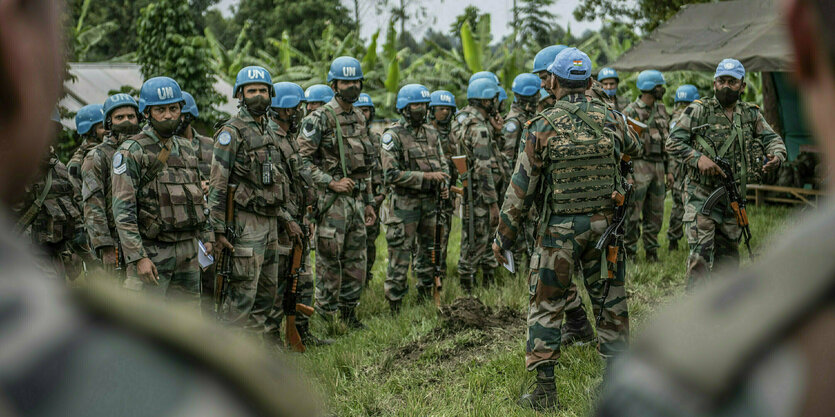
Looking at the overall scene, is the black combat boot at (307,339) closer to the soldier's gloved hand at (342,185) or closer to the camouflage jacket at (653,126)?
the soldier's gloved hand at (342,185)

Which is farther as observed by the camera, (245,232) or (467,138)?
(467,138)

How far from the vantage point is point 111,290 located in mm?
594

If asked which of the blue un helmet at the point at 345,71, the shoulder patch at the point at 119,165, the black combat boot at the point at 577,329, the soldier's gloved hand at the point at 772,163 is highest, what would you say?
the blue un helmet at the point at 345,71

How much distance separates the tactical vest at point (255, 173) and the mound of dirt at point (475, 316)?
202cm

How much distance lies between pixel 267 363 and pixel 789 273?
0.44 meters

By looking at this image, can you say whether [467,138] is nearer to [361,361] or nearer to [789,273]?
[361,361]

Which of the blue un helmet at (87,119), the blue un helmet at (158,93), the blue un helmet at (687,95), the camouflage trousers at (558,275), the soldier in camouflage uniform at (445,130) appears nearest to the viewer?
the camouflage trousers at (558,275)

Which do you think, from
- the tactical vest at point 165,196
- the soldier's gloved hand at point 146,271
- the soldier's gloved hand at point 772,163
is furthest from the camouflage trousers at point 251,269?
the soldier's gloved hand at point 772,163

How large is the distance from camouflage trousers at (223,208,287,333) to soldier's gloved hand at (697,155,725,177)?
158 inches

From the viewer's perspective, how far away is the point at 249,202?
570cm

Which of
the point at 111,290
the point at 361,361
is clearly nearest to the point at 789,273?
the point at 111,290

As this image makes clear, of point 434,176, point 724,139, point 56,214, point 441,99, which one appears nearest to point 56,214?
point 56,214

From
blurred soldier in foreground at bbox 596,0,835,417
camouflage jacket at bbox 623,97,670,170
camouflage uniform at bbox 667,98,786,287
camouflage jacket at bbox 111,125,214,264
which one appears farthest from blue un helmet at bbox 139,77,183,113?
camouflage jacket at bbox 623,97,670,170

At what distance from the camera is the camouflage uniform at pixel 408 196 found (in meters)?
7.36
